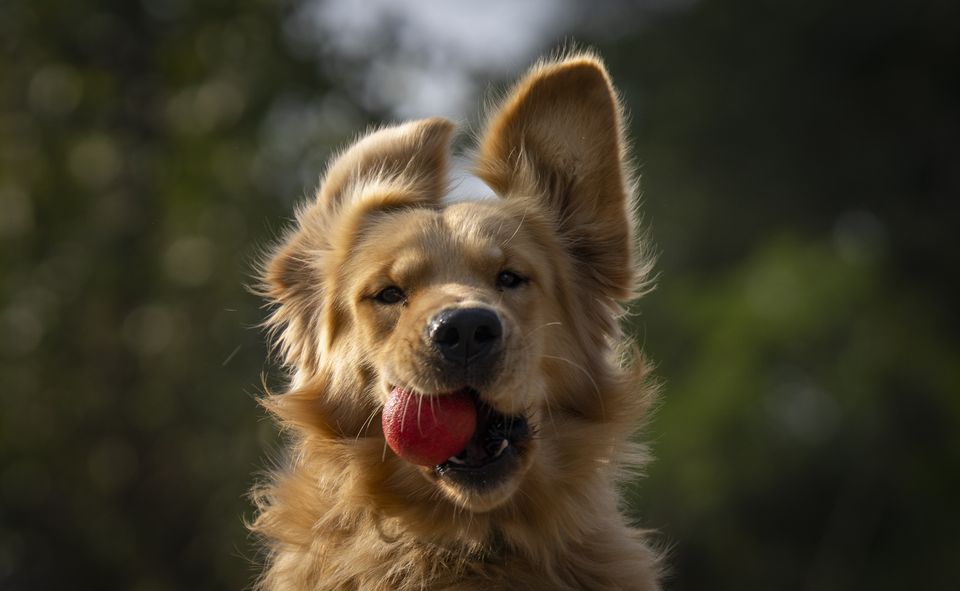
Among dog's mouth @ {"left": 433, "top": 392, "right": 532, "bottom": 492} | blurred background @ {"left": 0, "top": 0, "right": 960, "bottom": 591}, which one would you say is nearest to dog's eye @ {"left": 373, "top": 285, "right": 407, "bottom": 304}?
dog's mouth @ {"left": 433, "top": 392, "right": 532, "bottom": 492}

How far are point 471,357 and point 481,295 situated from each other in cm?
41

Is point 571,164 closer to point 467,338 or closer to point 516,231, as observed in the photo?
point 516,231

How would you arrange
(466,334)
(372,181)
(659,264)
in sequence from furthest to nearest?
1. (659,264)
2. (372,181)
3. (466,334)

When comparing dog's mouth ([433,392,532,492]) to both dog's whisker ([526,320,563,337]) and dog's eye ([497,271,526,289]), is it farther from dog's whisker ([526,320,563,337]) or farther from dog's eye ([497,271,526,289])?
dog's eye ([497,271,526,289])

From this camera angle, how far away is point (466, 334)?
539 centimetres

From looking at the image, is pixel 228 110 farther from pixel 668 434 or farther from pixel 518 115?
pixel 518 115

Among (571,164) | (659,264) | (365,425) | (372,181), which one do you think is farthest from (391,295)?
(659,264)

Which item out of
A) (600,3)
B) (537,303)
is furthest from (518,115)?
(600,3)

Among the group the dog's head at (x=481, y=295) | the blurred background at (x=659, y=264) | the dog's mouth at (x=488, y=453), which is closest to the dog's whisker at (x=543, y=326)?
the dog's head at (x=481, y=295)

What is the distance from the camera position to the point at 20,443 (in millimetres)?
19906

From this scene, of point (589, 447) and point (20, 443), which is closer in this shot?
point (589, 447)

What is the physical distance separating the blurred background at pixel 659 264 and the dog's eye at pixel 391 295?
964 centimetres

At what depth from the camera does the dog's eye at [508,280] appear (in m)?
6.06

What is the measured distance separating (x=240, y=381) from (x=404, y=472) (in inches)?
533
